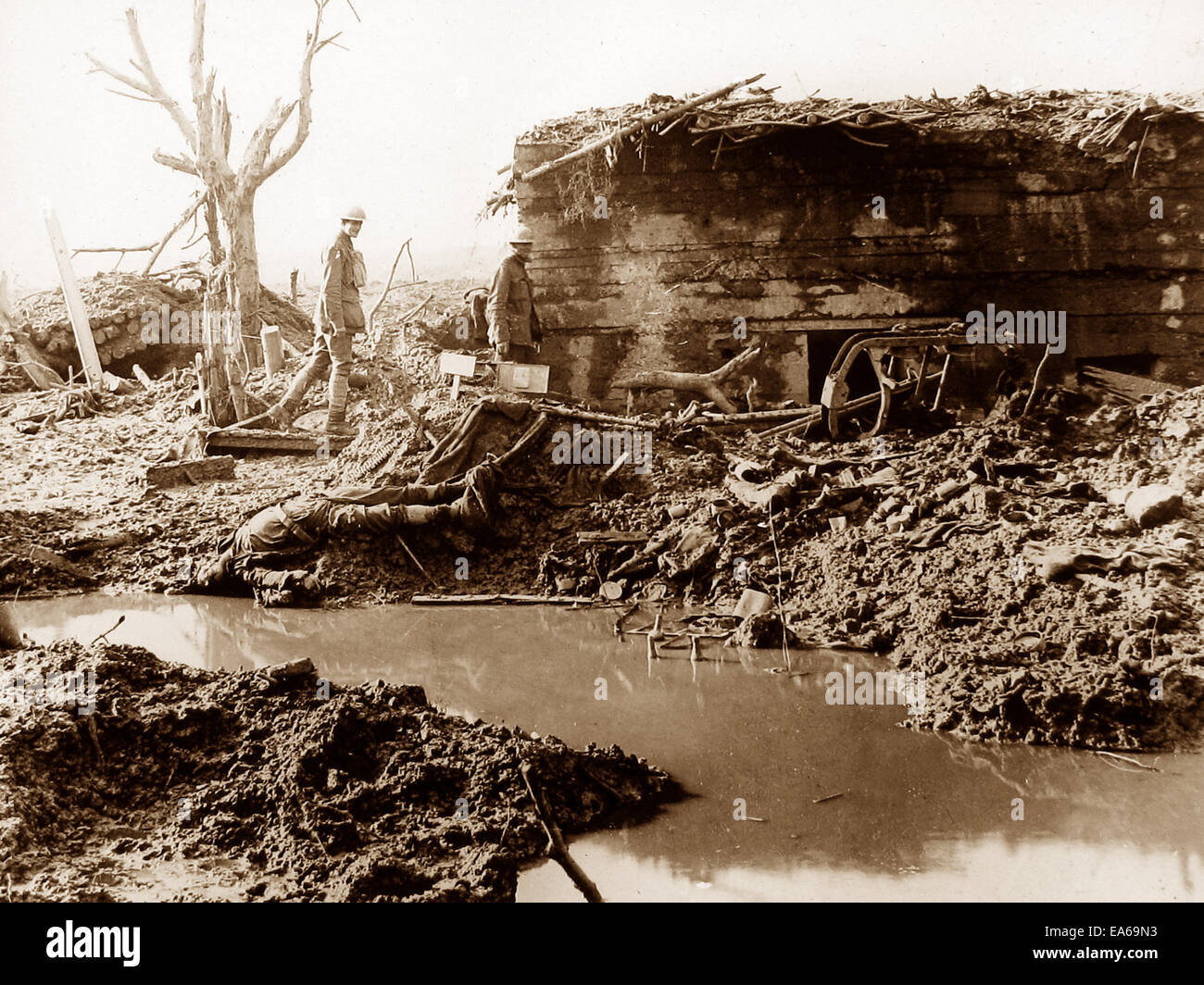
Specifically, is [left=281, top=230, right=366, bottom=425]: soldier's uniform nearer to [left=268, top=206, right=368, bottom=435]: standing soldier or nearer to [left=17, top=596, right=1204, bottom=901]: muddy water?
[left=268, top=206, right=368, bottom=435]: standing soldier

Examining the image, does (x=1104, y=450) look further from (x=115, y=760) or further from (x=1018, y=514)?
(x=115, y=760)

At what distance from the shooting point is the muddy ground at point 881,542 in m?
5.70

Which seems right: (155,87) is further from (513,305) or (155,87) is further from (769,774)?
(769,774)

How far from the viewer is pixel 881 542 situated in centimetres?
763

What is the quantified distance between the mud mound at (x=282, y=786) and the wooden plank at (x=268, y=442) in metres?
5.95

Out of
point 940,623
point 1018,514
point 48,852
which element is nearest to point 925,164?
point 1018,514

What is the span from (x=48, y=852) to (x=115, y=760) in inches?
27.0

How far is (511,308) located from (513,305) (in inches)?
1.8

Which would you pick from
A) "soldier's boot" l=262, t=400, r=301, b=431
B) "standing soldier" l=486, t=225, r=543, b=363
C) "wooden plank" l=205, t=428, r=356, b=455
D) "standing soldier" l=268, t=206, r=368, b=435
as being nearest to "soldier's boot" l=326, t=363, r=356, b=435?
"standing soldier" l=268, t=206, r=368, b=435

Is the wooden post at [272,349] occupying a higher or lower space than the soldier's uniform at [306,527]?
higher

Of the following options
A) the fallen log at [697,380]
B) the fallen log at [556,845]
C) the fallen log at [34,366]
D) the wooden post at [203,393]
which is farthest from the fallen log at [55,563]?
the fallen log at [34,366]

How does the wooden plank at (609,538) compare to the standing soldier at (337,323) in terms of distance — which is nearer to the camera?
the wooden plank at (609,538)

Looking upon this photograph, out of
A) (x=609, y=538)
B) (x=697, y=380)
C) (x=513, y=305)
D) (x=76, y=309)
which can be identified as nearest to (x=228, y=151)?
(x=76, y=309)

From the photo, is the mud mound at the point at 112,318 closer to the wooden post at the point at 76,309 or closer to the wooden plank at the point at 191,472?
the wooden post at the point at 76,309
